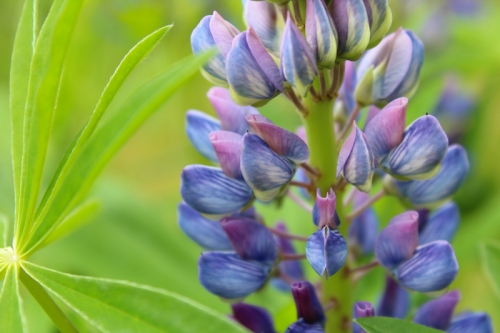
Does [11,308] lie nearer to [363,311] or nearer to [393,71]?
[363,311]

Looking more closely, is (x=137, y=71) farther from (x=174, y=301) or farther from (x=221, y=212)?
(x=174, y=301)

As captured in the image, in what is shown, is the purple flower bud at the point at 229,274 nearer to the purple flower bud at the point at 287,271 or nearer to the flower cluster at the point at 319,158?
the flower cluster at the point at 319,158

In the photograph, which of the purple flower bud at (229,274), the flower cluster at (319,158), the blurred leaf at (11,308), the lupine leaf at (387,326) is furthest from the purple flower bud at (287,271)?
the blurred leaf at (11,308)

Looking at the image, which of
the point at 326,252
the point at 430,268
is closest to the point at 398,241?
the point at 430,268

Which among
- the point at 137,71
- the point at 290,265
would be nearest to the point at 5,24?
the point at 137,71

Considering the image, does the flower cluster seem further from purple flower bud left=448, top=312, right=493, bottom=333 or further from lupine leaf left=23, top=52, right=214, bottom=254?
lupine leaf left=23, top=52, right=214, bottom=254

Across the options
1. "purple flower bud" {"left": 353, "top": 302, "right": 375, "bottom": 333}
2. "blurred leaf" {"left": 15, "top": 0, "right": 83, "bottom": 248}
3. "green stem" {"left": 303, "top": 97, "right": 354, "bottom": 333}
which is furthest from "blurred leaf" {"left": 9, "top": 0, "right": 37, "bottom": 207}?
"purple flower bud" {"left": 353, "top": 302, "right": 375, "bottom": 333}
